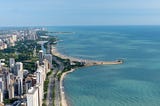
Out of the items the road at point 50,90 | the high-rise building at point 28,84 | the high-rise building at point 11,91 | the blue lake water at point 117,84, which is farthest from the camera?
the high-rise building at point 28,84

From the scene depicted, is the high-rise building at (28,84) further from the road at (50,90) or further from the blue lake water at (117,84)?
the blue lake water at (117,84)

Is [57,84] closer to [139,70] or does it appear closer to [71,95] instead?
[71,95]

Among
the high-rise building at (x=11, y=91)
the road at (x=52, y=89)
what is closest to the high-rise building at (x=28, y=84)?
the high-rise building at (x=11, y=91)

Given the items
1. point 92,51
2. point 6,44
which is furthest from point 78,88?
point 6,44

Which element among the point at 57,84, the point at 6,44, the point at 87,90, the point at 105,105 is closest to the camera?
the point at 105,105

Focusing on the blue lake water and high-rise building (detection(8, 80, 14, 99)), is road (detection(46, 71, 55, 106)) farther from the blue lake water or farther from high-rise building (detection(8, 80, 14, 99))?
high-rise building (detection(8, 80, 14, 99))

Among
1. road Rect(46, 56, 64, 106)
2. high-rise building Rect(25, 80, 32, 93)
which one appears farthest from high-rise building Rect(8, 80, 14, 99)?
road Rect(46, 56, 64, 106)

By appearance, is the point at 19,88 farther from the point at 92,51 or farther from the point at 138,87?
the point at 92,51

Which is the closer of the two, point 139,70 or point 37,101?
point 37,101

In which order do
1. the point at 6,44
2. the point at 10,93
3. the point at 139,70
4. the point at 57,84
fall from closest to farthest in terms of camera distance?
the point at 10,93 → the point at 57,84 → the point at 139,70 → the point at 6,44

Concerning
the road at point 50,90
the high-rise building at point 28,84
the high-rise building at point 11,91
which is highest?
the high-rise building at point 28,84

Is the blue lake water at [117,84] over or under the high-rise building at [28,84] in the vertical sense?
under
